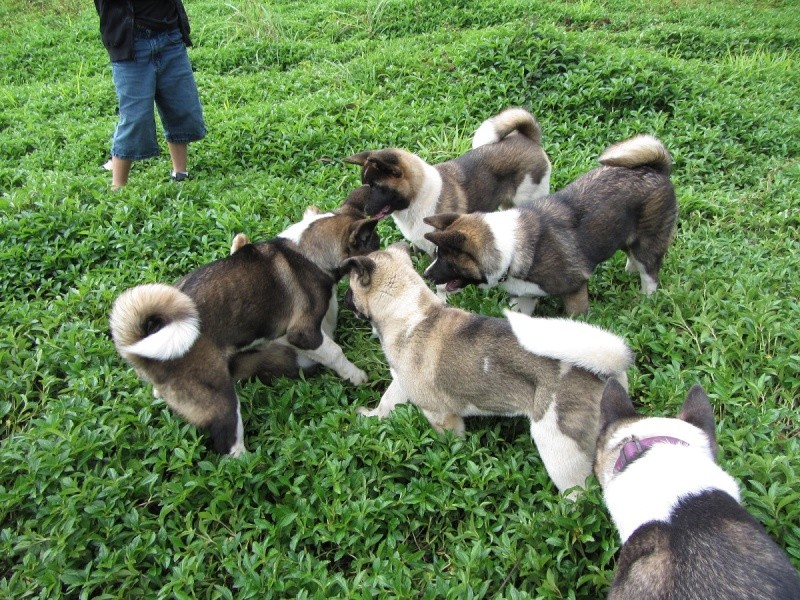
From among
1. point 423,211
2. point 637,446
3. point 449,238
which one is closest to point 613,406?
point 637,446

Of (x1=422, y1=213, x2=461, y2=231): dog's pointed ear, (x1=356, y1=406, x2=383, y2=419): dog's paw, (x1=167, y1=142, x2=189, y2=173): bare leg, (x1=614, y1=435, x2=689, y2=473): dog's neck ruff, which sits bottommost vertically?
(x1=356, y1=406, x2=383, y2=419): dog's paw

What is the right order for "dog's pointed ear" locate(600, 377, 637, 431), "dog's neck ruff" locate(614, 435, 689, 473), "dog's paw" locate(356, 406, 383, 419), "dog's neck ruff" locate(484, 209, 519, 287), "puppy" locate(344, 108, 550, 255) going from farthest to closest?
1. "puppy" locate(344, 108, 550, 255)
2. "dog's neck ruff" locate(484, 209, 519, 287)
3. "dog's paw" locate(356, 406, 383, 419)
4. "dog's pointed ear" locate(600, 377, 637, 431)
5. "dog's neck ruff" locate(614, 435, 689, 473)

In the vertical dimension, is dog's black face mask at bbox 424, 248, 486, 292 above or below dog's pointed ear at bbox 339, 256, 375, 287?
below

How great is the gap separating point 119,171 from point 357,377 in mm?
3817

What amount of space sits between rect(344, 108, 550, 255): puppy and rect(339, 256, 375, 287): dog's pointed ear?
1.15m

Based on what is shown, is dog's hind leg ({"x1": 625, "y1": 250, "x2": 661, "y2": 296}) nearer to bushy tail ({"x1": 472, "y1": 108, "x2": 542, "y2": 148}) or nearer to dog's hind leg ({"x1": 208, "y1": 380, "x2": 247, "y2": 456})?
bushy tail ({"x1": 472, "y1": 108, "x2": 542, "y2": 148})

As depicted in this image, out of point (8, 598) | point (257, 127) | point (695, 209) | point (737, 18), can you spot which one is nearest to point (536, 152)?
point (695, 209)

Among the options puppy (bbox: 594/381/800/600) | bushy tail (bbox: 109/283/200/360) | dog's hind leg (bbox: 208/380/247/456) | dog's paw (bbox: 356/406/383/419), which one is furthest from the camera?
dog's paw (bbox: 356/406/383/419)

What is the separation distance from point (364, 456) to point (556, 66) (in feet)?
20.2

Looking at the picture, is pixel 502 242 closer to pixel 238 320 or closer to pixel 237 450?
pixel 238 320

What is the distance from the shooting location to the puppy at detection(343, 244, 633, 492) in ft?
9.78

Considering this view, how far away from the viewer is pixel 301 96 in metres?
7.95

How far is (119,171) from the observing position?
6.12 metres

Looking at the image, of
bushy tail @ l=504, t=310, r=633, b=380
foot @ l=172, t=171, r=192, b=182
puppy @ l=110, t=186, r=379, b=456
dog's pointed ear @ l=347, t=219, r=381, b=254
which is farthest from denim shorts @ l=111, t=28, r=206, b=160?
bushy tail @ l=504, t=310, r=633, b=380
